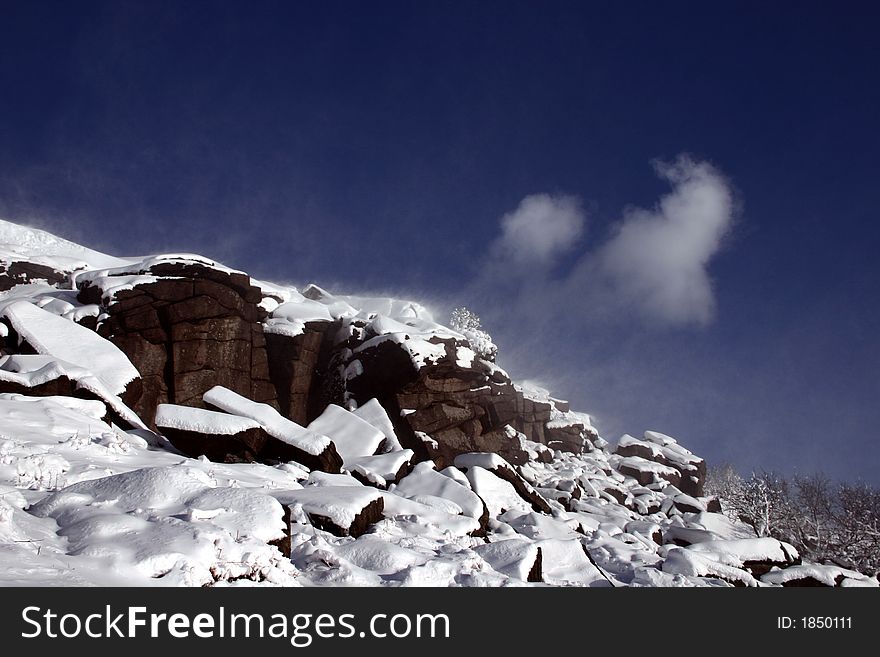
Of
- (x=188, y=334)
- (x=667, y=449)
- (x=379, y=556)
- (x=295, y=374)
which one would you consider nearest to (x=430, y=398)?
(x=295, y=374)

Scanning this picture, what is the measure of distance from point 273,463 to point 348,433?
20.7 feet

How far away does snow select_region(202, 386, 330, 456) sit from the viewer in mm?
15805

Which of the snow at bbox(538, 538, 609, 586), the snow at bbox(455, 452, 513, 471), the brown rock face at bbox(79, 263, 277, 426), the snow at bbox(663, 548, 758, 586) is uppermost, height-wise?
the brown rock face at bbox(79, 263, 277, 426)

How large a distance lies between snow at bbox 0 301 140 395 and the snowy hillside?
79 millimetres

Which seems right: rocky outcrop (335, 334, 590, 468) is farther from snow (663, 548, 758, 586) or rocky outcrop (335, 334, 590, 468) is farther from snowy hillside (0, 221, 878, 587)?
snow (663, 548, 758, 586)

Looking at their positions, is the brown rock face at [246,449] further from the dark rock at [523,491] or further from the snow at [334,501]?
the dark rock at [523,491]

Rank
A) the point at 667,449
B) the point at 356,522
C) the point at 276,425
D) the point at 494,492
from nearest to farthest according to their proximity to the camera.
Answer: the point at 356,522 < the point at 276,425 < the point at 494,492 < the point at 667,449

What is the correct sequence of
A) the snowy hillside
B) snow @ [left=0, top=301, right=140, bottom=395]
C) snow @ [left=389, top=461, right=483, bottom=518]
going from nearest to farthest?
the snowy hillside → snow @ [left=389, top=461, right=483, bottom=518] → snow @ [left=0, top=301, right=140, bottom=395]

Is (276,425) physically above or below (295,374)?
below

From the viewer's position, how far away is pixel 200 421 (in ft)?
48.4

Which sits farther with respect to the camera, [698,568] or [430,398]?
[430,398]

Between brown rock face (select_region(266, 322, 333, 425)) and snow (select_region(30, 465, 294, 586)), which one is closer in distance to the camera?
snow (select_region(30, 465, 294, 586))

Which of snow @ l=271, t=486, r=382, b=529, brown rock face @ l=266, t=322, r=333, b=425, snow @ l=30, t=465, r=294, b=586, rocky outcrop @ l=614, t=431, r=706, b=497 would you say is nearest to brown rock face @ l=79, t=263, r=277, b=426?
brown rock face @ l=266, t=322, r=333, b=425

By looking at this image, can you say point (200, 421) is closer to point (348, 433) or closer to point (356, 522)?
point (356, 522)
